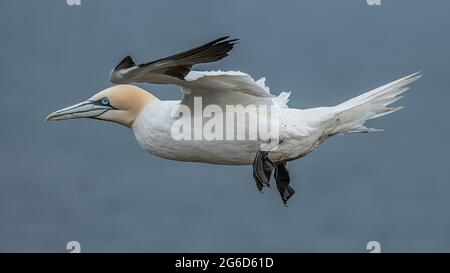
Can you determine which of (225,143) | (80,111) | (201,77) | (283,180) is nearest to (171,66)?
(201,77)

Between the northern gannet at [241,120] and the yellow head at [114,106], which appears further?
the yellow head at [114,106]

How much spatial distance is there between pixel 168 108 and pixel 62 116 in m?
1.18

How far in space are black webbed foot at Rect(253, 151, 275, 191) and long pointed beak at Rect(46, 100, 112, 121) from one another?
1726 mm

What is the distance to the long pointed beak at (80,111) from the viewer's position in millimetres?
12523

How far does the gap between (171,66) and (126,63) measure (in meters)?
0.56

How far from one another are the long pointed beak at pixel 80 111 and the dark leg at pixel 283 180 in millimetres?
1898

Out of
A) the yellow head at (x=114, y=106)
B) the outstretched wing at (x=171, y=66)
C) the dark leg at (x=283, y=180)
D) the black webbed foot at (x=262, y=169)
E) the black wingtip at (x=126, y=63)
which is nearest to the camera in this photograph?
the outstretched wing at (x=171, y=66)

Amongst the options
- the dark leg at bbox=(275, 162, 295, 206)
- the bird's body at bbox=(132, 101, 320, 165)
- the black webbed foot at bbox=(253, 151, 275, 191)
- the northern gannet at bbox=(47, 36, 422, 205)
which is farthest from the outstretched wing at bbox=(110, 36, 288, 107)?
the dark leg at bbox=(275, 162, 295, 206)

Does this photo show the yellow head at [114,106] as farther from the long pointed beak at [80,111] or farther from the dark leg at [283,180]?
the dark leg at [283,180]

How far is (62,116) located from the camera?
12.6 meters

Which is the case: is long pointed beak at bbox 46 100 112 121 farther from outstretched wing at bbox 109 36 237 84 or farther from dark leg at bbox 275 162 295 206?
dark leg at bbox 275 162 295 206

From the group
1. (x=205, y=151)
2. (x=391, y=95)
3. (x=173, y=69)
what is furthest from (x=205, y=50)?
(x=391, y=95)

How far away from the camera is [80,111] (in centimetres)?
1255

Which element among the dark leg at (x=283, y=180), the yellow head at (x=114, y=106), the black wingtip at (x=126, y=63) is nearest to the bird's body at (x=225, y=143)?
the yellow head at (x=114, y=106)
